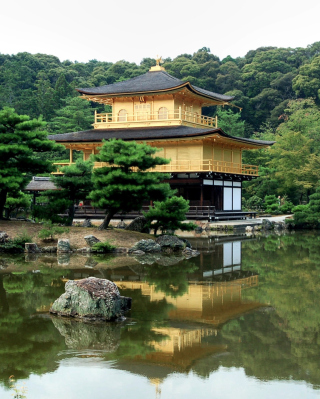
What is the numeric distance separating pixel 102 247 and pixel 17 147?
16.8 feet

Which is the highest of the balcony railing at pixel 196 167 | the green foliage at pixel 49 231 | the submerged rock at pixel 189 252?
the balcony railing at pixel 196 167

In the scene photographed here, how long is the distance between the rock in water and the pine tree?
11283 millimetres

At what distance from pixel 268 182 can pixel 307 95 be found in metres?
32.7

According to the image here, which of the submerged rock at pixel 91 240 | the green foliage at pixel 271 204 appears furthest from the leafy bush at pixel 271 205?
the submerged rock at pixel 91 240

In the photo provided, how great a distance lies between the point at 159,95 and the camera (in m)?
37.3

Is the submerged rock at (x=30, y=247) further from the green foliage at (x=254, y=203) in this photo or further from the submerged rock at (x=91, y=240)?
the green foliage at (x=254, y=203)

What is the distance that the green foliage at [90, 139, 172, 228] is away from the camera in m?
20.2

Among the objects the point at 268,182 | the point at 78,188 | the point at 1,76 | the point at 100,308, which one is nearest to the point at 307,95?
the point at 268,182

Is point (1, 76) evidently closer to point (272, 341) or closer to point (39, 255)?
point (39, 255)

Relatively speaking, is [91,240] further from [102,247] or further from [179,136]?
[179,136]

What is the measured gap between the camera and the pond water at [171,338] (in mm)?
6582

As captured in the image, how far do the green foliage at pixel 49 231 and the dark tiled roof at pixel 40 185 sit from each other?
11252mm

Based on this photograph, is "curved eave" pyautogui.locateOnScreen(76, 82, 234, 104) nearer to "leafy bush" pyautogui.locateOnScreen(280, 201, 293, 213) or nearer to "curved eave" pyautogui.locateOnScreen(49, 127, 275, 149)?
"curved eave" pyautogui.locateOnScreen(49, 127, 275, 149)

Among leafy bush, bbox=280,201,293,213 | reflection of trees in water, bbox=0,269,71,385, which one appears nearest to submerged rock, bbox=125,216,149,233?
reflection of trees in water, bbox=0,269,71,385
